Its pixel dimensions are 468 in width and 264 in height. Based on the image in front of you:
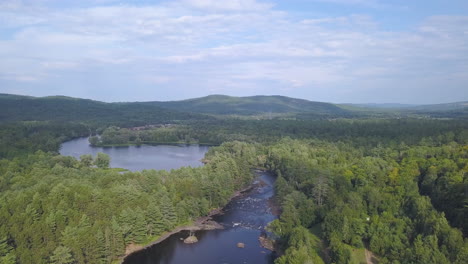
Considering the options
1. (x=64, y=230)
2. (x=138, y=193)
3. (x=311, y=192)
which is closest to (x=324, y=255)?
(x=311, y=192)

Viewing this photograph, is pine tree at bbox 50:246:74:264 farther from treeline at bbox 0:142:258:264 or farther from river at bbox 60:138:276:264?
river at bbox 60:138:276:264

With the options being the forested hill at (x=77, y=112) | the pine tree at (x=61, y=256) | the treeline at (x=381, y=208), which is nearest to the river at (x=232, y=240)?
the treeline at (x=381, y=208)

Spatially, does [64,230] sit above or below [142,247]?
above

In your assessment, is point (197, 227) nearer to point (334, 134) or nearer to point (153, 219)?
point (153, 219)

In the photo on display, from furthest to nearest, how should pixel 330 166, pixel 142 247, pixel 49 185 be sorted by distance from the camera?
pixel 330 166
pixel 49 185
pixel 142 247

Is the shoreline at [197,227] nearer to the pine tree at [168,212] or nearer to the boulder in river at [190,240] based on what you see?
the pine tree at [168,212]

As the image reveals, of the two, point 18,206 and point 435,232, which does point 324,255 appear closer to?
point 435,232

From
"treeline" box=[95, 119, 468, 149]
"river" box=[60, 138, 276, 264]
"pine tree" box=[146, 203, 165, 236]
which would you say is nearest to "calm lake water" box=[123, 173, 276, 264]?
"river" box=[60, 138, 276, 264]
